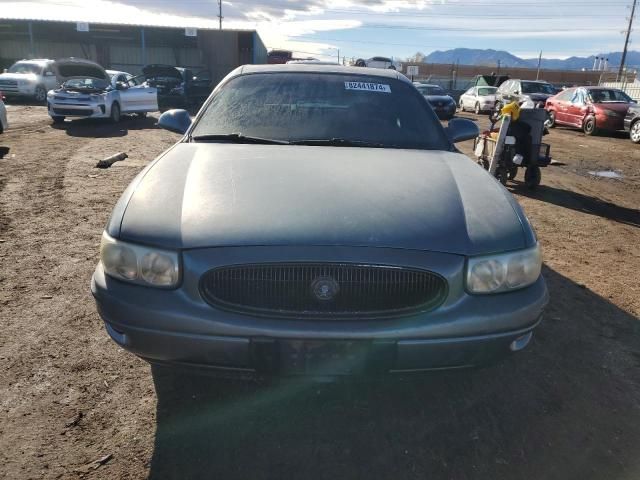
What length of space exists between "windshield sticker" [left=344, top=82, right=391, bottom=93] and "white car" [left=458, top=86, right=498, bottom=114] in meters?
21.3

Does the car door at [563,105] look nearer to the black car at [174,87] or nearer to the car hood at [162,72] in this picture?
the black car at [174,87]

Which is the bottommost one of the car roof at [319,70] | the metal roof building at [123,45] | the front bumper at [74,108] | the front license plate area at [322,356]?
the front license plate area at [322,356]

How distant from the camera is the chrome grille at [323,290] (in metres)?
2.04

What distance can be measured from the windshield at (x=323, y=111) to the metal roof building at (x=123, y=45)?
109 ft

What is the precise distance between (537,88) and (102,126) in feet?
57.8

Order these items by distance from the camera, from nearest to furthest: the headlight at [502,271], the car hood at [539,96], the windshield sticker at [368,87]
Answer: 1. the headlight at [502,271]
2. the windshield sticker at [368,87]
3. the car hood at [539,96]

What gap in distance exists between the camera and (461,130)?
3.81 m

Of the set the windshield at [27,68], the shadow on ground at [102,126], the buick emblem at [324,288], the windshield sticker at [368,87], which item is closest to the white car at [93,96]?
the shadow on ground at [102,126]

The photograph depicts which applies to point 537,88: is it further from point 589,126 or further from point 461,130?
point 461,130

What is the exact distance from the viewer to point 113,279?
2.19m

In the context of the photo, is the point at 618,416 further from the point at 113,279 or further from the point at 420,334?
the point at 113,279

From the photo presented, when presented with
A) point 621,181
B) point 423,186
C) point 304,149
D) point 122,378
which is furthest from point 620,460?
point 621,181

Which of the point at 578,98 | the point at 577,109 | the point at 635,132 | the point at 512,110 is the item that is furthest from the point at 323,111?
the point at 578,98

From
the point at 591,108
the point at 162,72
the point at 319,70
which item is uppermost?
the point at 162,72
